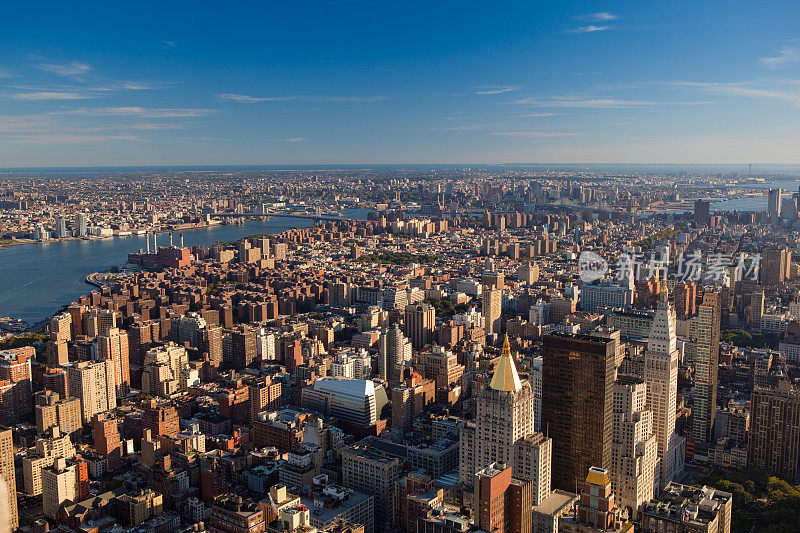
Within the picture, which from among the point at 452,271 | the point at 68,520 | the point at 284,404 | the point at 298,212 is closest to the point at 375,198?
the point at 298,212

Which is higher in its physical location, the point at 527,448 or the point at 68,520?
the point at 527,448

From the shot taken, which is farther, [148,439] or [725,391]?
[725,391]

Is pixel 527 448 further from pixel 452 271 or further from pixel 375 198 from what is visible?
pixel 375 198

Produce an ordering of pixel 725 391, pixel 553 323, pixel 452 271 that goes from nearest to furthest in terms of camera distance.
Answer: pixel 725 391, pixel 553 323, pixel 452 271

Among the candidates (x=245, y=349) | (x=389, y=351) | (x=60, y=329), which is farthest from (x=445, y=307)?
(x=60, y=329)

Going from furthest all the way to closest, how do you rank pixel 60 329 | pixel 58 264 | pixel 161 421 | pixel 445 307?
1. pixel 58 264
2. pixel 445 307
3. pixel 60 329
4. pixel 161 421

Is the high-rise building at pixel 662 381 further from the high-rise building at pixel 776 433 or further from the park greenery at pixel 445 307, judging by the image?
the park greenery at pixel 445 307

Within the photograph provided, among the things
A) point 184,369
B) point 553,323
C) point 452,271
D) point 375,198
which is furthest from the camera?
point 375,198

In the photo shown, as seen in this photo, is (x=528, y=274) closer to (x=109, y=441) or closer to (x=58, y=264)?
(x=109, y=441)
